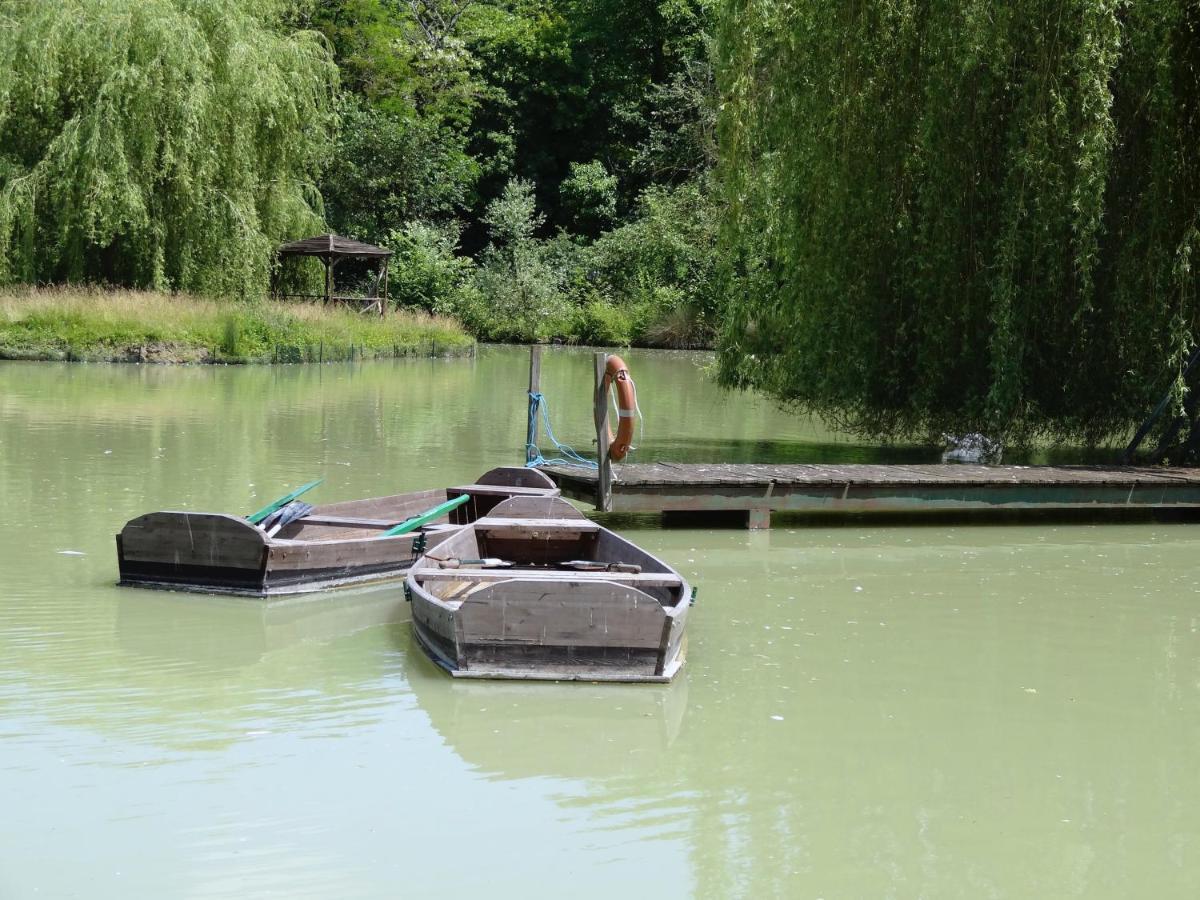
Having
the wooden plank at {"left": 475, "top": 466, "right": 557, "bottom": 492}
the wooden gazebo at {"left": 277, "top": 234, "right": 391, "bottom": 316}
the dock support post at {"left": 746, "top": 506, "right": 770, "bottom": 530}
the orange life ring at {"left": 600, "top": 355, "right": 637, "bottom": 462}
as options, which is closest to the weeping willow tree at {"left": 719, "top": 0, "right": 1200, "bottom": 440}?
the dock support post at {"left": 746, "top": 506, "right": 770, "bottom": 530}

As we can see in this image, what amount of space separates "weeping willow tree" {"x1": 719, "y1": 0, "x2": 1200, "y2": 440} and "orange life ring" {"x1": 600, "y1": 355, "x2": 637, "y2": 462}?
4.41m

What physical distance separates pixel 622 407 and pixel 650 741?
18.3 feet

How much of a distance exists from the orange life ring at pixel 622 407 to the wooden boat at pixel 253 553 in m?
2.33

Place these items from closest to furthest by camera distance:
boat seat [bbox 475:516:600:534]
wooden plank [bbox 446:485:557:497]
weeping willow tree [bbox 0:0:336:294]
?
1. boat seat [bbox 475:516:600:534]
2. wooden plank [bbox 446:485:557:497]
3. weeping willow tree [bbox 0:0:336:294]

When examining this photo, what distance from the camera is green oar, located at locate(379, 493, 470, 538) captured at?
10.0m

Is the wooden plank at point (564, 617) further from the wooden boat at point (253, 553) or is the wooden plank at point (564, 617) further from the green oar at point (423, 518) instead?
the green oar at point (423, 518)

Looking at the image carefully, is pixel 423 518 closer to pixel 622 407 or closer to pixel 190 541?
pixel 190 541

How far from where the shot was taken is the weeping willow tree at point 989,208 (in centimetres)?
1440

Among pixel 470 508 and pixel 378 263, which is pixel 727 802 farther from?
pixel 378 263

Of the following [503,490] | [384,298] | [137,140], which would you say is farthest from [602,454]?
[384,298]

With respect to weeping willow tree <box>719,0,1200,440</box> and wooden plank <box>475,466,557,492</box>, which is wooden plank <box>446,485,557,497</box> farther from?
weeping willow tree <box>719,0,1200,440</box>

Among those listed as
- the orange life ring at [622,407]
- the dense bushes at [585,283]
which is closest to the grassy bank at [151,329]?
the dense bushes at [585,283]

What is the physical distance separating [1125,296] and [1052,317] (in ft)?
2.36

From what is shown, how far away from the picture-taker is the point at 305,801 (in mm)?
5664
